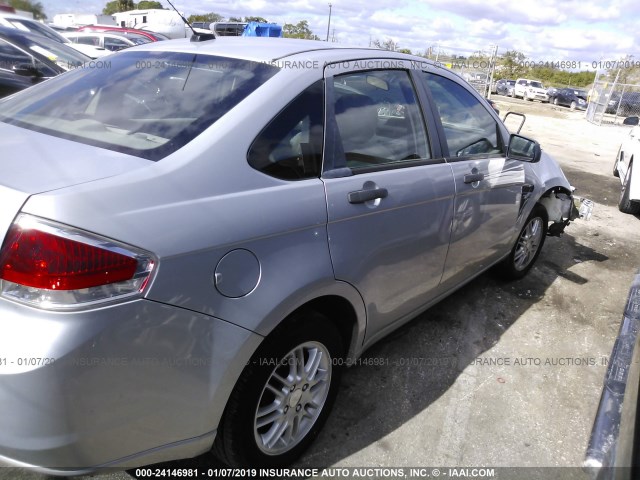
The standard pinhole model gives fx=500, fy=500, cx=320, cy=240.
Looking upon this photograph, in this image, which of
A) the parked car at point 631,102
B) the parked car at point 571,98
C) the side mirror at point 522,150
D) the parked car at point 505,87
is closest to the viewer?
the side mirror at point 522,150

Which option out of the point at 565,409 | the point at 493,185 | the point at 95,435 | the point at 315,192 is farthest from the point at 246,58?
the point at 565,409

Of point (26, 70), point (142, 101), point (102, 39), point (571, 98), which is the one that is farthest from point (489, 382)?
point (571, 98)

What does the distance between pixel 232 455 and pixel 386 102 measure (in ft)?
6.23

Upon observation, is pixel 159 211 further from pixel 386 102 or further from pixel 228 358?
pixel 386 102

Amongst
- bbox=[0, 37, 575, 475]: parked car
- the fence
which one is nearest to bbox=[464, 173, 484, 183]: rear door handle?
bbox=[0, 37, 575, 475]: parked car

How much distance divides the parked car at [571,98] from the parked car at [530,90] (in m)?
1.15

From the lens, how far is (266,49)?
2408 mm

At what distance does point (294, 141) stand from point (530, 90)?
37.4 meters

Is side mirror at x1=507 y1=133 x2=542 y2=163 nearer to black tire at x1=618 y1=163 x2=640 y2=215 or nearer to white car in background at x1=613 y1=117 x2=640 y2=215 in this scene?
white car in background at x1=613 y1=117 x2=640 y2=215

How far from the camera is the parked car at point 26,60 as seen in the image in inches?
251

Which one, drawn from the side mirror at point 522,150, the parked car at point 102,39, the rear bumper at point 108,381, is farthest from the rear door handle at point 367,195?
the parked car at point 102,39

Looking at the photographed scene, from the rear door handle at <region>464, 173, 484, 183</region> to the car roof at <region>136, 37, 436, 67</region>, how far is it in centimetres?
80

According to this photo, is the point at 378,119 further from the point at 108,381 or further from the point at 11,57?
the point at 11,57

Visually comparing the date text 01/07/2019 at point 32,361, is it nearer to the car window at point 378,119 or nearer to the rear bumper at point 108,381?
the rear bumper at point 108,381
